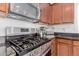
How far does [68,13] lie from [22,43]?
18.7 inches

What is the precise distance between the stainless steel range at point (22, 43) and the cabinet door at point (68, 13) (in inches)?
10.2

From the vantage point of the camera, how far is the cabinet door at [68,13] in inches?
42.0

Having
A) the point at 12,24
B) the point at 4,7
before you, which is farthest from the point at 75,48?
the point at 4,7

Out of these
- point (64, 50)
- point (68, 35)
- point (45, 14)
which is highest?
point (45, 14)

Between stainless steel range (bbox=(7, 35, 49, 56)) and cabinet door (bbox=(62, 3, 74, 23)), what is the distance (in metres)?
0.26

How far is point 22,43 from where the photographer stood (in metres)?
1.08

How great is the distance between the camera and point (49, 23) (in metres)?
1.11

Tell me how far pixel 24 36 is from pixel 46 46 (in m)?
0.22

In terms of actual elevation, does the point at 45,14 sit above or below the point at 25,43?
→ above

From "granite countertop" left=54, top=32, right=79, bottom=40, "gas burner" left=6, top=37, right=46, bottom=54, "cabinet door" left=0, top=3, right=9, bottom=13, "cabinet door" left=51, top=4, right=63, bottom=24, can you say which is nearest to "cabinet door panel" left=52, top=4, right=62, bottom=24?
"cabinet door" left=51, top=4, right=63, bottom=24

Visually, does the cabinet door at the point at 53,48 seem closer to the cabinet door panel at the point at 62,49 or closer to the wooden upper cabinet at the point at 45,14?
the cabinet door panel at the point at 62,49

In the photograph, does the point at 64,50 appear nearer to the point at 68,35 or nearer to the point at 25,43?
the point at 68,35

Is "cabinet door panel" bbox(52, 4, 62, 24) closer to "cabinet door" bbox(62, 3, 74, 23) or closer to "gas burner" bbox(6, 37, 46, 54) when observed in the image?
"cabinet door" bbox(62, 3, 74, 23)

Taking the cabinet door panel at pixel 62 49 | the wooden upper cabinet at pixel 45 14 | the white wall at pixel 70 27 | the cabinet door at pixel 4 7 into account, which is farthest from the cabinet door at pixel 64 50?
the cabinet door at pixel 4 7
